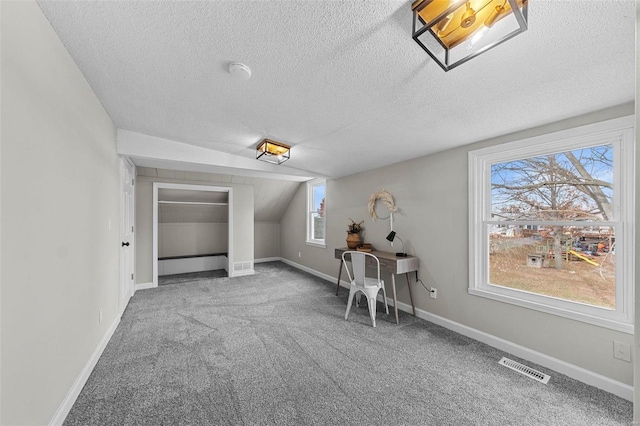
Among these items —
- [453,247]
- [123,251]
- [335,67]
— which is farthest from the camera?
[123,251]

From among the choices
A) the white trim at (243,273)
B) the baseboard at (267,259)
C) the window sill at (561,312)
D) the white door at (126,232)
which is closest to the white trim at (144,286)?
the white door at (126,232)

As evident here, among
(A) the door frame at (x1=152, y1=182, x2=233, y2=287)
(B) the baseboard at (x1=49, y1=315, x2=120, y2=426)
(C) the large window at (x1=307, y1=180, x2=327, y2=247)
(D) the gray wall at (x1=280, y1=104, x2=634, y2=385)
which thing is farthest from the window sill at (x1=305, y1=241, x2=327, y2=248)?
→ (B) the baseboard at (x1=49, y1=315, x2=120, y2=426)

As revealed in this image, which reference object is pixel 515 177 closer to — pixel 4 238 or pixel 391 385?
pixel 391 385

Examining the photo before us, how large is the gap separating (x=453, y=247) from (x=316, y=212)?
128 inches

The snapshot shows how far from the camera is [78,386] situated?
1788 mm

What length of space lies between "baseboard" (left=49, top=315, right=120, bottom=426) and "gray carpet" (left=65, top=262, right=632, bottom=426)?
0.16ft

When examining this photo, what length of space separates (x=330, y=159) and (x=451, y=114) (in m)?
1.77

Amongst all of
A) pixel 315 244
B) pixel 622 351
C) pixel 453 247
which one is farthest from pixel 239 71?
pixel 315 244

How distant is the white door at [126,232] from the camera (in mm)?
3229

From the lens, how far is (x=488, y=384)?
194 cm

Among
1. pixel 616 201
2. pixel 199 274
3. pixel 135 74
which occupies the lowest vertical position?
pixel 199 274

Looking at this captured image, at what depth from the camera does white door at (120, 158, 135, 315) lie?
10.6ft

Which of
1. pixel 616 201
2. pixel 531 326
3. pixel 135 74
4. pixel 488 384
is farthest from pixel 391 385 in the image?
pixel 135 74

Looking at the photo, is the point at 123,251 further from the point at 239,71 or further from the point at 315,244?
the point at 315,244
